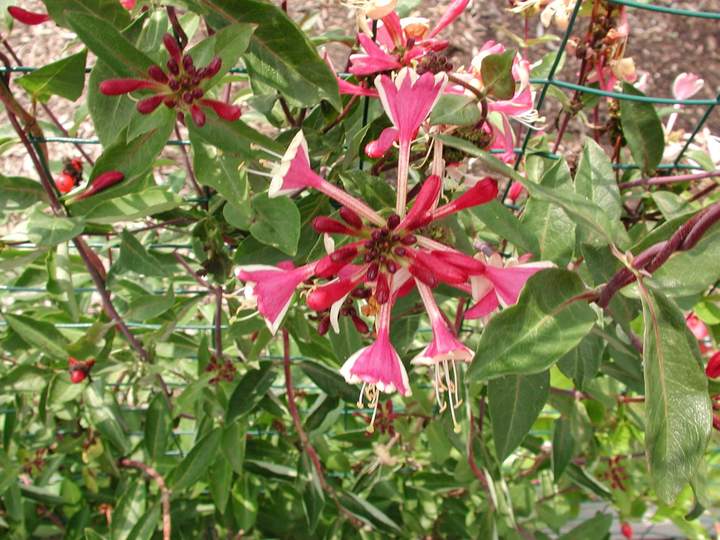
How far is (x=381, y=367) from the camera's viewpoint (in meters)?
0.65

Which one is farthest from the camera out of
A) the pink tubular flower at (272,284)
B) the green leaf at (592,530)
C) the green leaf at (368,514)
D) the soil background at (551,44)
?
the soil background at (551,44)

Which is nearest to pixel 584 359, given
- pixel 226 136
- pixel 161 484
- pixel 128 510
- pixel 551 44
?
pixel 226 136

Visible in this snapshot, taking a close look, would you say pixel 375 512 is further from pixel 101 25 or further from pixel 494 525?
pixel 101 25

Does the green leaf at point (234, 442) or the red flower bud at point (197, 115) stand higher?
the red flower bud at point (197, 115)

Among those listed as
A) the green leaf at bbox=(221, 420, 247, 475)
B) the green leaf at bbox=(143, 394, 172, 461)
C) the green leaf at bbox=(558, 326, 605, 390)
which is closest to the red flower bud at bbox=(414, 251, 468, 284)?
the green leaf at bbox=(558, 326, 605, 390)

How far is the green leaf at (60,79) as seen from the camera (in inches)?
31.4

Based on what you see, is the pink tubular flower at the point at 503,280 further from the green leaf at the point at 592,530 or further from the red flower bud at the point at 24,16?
the green leaf at the point at 592,530

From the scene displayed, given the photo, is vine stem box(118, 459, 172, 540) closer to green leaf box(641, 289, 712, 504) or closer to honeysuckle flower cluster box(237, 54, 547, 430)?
honeysuckle flower cluster box(237, 54, 547, 430)

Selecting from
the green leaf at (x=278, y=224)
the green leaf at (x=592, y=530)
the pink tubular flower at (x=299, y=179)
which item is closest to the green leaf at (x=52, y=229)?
the green leaf at (x=278, y=224)

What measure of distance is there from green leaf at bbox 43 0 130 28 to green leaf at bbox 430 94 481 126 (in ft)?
0.98

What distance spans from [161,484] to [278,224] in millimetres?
634

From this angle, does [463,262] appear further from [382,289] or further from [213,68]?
[213,68]

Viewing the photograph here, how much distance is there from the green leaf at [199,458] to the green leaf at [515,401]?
55cm

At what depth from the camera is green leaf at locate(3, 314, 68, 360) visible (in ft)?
3.61
